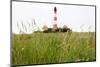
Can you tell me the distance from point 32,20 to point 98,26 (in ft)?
2.83

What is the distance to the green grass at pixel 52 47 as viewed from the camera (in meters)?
2.36

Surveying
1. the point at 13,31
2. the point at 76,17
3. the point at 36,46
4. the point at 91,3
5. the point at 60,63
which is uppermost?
the point at 91,3

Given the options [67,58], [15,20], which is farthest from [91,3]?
[15,20]

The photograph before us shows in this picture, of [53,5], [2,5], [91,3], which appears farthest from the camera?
[91,3]

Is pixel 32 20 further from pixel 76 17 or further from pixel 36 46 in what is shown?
pixel 76 17

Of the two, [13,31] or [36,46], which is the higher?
[13,31]

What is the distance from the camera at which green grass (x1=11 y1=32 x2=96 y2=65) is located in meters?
2.36

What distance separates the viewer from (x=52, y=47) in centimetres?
249

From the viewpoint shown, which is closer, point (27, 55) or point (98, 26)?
point (27, 55)

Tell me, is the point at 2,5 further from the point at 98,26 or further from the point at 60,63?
the point at 98,26

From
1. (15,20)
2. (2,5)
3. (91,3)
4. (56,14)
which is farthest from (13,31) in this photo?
(91,3)

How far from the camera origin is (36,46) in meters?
2.43

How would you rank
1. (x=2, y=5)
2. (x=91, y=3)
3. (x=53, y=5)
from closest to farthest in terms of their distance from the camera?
(x=2, y=5)
(x=53, y=5)
(x=91, y=3)

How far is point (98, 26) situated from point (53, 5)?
0.65 meters
